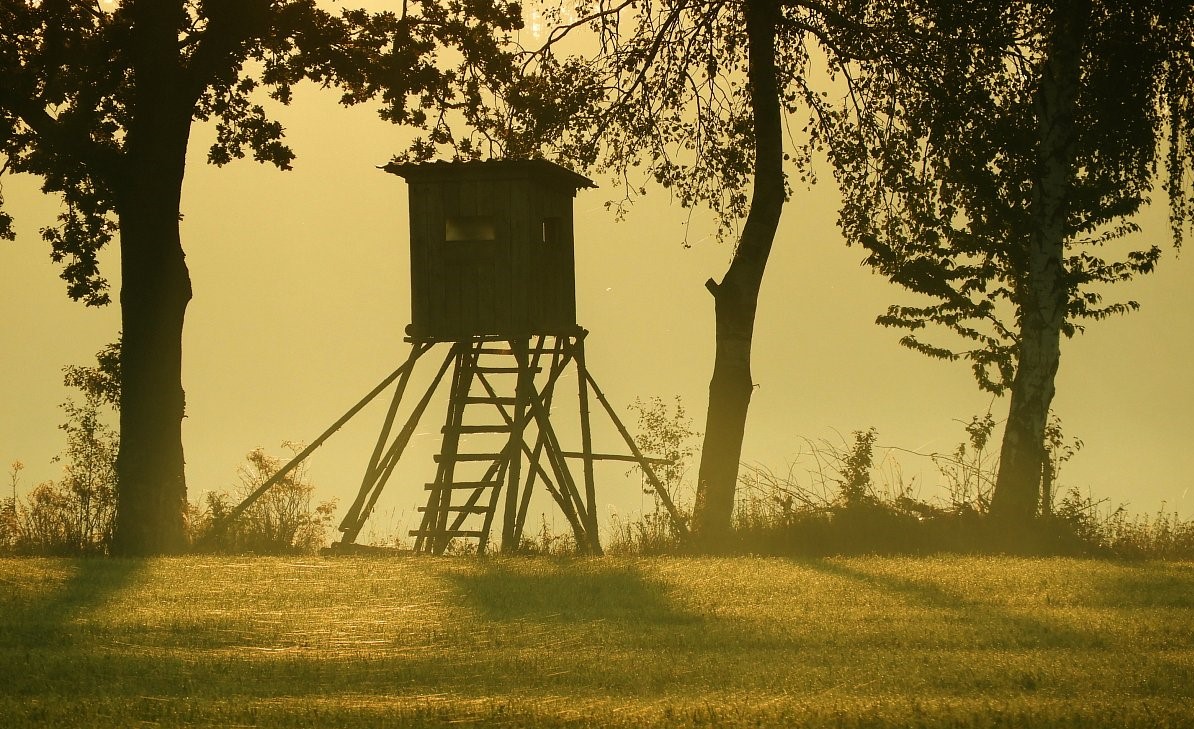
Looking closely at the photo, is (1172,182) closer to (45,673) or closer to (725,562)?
(725,562)

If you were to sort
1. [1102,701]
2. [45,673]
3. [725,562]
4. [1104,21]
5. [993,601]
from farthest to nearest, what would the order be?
[1104,21], [725,562], [993,601], [45,673], [1102,701]

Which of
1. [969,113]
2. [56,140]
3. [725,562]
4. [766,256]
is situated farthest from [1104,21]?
[56,140]

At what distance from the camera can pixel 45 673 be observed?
9.88m

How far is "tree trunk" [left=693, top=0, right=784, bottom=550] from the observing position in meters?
20.1

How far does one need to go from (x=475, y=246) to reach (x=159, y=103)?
4.65 metres

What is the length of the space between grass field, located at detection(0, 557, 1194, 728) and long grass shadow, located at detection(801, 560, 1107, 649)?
0.05 metres

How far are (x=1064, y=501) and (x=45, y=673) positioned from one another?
13.6m

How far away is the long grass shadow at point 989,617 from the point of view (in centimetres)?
1106

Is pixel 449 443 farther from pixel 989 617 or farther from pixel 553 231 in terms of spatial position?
pixel 989 617


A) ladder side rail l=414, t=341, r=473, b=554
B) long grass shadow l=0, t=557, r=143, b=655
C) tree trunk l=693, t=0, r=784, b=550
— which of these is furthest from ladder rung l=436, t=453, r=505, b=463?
long grass shadow l=0, t=557, r=143, b=655

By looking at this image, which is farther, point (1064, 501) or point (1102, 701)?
point (1064, 501)

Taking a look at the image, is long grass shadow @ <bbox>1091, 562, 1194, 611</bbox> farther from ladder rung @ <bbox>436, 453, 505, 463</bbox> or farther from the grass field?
ladder rung @ <bbox>436, 453, 505, 463</bbox>

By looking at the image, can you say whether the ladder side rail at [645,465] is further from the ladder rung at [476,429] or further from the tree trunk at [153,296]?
the tree trunk at [153,296]

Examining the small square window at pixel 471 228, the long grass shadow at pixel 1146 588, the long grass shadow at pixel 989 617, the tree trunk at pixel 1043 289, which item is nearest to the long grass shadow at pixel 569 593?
the long grass shadow at pixel 989 617
